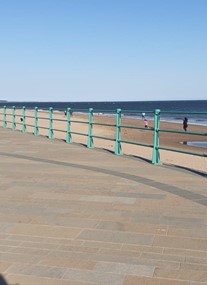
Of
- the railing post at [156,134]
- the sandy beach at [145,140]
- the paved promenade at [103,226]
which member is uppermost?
the railing post at [156,134]

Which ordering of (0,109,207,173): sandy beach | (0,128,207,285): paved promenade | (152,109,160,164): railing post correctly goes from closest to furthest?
(0,128,207,285): paved promenade
(152,109,160,164): railing post
(0,109,207,173): sandy beach

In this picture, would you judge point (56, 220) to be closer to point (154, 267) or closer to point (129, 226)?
point (129, 226)

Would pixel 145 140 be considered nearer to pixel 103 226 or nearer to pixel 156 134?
pixel 156 134

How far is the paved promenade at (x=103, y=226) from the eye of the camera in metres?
4.04

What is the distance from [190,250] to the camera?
4.60 m

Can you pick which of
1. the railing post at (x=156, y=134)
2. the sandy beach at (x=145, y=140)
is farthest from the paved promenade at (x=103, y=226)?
the sandy beach at (x=145, y=140)

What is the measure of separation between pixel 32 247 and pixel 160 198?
8.98 feet

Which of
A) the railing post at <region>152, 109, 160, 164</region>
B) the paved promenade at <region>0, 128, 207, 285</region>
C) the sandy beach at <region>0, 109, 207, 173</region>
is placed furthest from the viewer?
the sandy beach at <region>0, 109, 207, 173</region>

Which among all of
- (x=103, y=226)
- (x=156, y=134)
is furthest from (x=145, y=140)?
(x=103, y=226)

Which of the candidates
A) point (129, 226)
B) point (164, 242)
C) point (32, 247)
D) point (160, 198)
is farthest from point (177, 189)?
point (32, 247)

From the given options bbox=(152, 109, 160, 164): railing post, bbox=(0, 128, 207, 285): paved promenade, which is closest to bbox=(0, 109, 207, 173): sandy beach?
bbox=(152, 109, 160, 164): railing post

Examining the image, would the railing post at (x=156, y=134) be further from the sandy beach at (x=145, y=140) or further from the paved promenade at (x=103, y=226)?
the paved promenade at (x=103, y=226)

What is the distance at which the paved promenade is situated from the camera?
4.04 m

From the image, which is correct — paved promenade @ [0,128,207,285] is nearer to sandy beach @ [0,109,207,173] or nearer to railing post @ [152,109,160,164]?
railing post @ [152,109,160,164]
